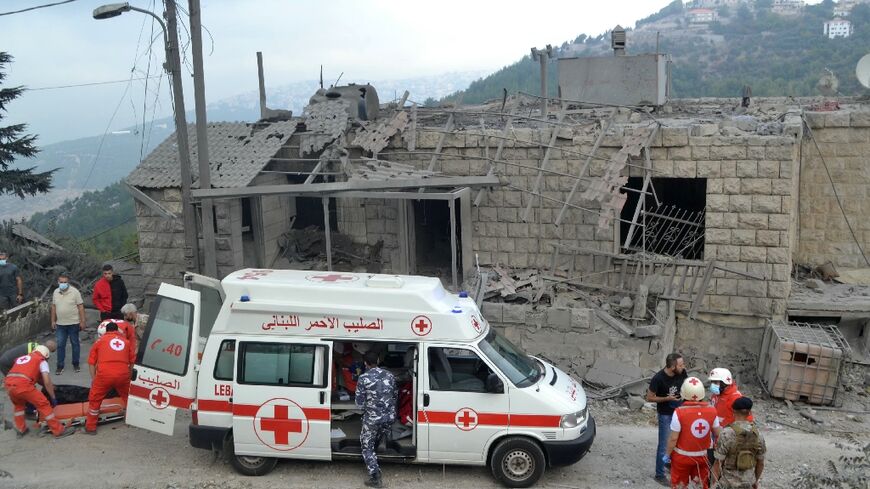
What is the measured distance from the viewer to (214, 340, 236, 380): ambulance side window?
813 cm

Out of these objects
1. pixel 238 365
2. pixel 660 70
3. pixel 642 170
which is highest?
pixel 660 70

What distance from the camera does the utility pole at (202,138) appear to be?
12055 millimetres

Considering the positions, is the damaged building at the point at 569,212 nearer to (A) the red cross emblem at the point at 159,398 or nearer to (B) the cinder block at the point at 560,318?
(B) the cinder block at the point at 560,318

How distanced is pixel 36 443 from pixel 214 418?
9.01ft

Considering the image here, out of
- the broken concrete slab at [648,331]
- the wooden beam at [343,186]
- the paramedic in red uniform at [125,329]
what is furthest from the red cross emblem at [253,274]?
the broken concrete slab at [648,331]

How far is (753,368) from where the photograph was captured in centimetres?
1259

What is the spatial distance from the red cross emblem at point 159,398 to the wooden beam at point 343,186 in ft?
14.4

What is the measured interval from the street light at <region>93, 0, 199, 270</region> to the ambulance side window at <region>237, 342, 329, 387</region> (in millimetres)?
5472

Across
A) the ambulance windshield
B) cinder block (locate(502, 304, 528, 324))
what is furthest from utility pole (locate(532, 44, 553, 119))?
the ambulance windshield

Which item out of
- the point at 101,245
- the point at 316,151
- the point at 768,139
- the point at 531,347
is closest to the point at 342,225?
the point at 316,151

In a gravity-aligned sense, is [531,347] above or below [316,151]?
below

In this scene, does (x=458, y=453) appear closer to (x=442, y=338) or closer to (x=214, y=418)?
(x=442, y=338)

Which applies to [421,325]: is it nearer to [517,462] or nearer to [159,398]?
[517,462]

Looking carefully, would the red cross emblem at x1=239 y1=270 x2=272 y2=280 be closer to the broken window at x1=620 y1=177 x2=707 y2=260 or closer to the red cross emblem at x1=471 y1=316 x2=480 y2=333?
the red cross emblem at x1=471 y1=316 x2=480 y2=333
